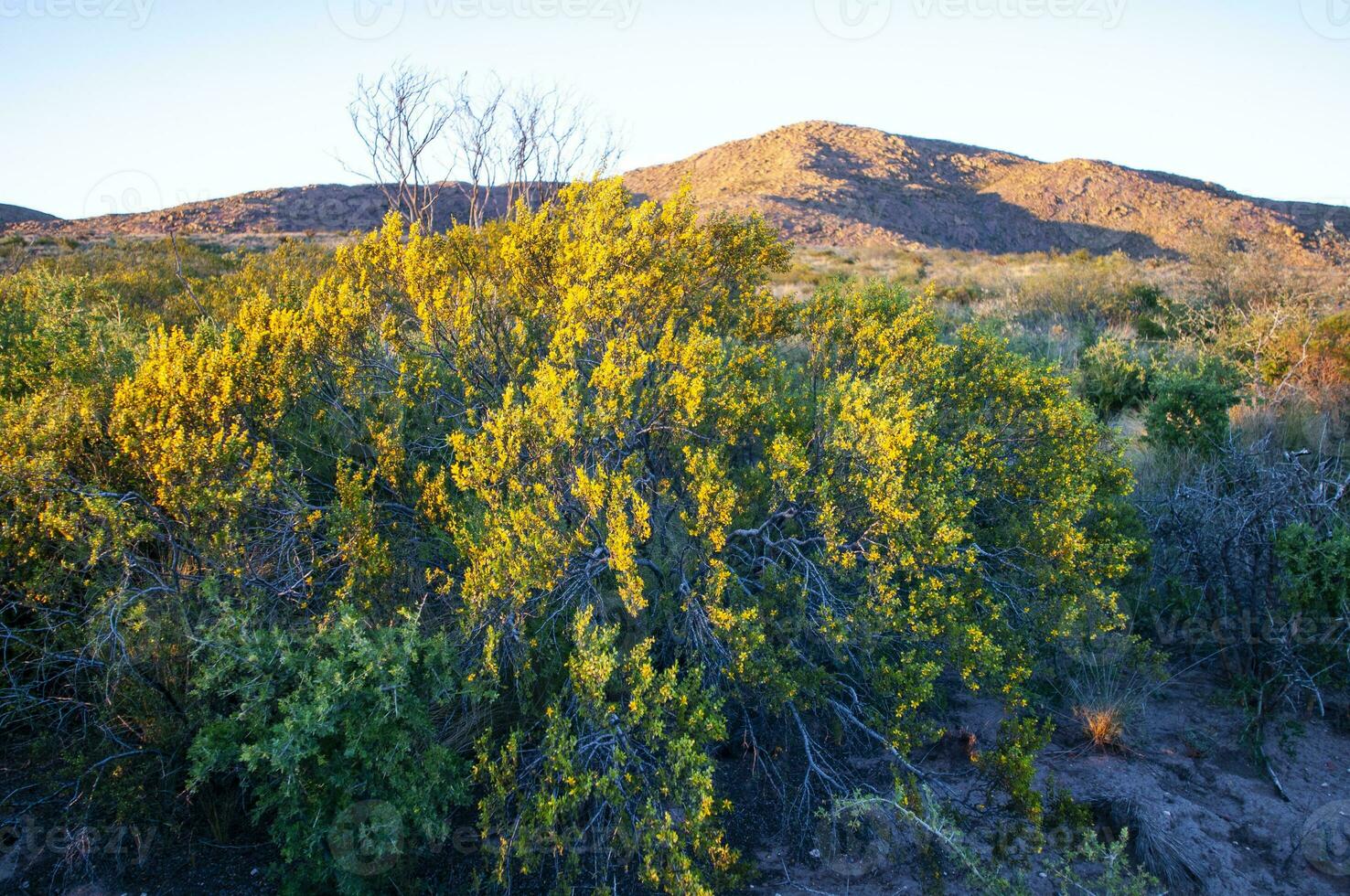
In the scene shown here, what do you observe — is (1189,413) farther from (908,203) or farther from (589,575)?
(908,203)

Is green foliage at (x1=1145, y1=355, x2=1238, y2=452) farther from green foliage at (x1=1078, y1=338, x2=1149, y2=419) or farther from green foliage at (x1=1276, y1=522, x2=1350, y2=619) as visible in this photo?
green foliage at (x1=1276, y1=522, x2=1350, y2=619)

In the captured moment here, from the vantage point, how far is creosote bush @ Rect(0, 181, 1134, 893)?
3.29 meters

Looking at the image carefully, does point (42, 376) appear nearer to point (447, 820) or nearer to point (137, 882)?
point (137, 882)

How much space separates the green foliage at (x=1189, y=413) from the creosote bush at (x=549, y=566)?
3428mm

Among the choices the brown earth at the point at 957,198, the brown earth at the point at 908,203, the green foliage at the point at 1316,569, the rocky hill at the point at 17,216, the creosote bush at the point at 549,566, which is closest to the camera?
the creosote bush at the point at 549,566

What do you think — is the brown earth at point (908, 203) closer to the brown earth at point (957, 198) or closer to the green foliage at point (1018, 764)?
the brown earth at point (957, 198)

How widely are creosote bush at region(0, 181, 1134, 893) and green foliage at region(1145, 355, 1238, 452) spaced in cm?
343

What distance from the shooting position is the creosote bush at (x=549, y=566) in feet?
10.8

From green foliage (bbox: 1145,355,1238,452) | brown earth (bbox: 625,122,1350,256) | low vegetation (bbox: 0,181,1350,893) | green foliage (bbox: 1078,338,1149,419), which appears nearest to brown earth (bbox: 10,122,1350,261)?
brown earth (bbox: 625,122,1350,256)

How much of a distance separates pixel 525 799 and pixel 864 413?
2419 millimetres

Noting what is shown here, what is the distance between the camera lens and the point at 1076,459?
4617 millimetres

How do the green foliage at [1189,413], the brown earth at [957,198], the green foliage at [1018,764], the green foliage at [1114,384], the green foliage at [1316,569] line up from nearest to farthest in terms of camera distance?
1. the green foliage at [1018,764]
2. the green foliage at [1316,569]
3. the green foliage at [1189,413]
4. the green foliage at [1114,384]
5. the brown earth at [957,198]

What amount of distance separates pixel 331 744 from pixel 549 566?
1.18 meters

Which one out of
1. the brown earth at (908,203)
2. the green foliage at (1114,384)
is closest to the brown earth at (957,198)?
the brown earth at (908,203)
